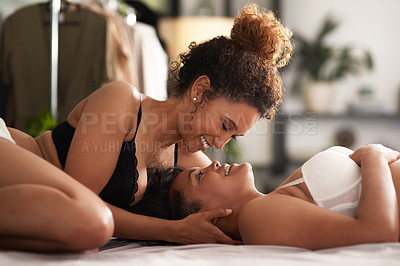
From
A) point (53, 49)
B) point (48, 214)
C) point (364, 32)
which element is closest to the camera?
Result: point (48, 214)

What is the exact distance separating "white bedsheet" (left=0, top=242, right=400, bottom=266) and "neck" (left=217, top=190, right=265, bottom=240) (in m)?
0.31

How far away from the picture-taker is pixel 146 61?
339 cm

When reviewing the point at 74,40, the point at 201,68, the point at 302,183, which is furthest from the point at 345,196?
the point at 74,40

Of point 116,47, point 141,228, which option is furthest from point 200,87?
point 116,47

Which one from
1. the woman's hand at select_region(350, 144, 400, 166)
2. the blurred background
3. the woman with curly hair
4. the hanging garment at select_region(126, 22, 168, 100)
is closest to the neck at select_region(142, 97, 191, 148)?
the woman with curly hair

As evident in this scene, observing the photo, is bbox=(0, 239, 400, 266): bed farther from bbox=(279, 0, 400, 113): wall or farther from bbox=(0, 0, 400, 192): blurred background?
bbox=(279, 0, 400, 113): wall

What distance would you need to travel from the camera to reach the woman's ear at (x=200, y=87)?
1.69m

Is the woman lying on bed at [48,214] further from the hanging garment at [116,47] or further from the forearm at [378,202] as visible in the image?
the hanging garment at [116,47]

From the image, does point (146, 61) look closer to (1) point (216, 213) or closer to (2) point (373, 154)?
(1) point (216, 213)

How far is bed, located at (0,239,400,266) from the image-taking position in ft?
3.44

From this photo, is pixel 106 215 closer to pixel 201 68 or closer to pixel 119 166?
pixel 119 166

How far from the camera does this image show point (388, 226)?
3.84ft

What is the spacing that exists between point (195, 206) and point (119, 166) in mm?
308

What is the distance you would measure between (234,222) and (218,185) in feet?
0.46
